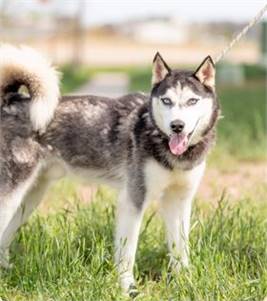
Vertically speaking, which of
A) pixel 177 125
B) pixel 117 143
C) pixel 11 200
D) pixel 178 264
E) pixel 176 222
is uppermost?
pixel 177 125

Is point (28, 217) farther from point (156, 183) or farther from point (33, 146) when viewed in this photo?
point (156, 183)

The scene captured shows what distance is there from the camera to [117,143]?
4.92 m

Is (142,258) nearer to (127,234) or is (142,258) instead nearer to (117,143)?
(127,234)

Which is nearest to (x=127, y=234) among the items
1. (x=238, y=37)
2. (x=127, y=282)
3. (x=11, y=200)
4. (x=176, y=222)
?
(x=127, y=282)

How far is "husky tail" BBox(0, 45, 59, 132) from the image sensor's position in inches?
196

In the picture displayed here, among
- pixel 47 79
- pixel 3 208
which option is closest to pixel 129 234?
pixel 3 208

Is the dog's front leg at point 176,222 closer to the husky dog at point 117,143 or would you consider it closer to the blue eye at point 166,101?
the husky dog at point 117,143

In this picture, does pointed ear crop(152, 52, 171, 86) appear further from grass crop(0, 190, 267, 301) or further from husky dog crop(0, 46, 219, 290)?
grass crop(0, 190, 267, 301)

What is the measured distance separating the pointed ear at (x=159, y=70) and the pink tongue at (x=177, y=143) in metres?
0.37

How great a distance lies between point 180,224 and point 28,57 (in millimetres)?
1485

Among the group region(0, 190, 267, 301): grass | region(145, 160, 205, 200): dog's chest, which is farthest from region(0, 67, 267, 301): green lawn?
region(145, 160, 205, 200): dog's chest

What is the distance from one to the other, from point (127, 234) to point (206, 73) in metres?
1.10

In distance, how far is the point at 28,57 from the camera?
199 inches

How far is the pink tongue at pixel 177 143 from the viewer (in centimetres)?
447
